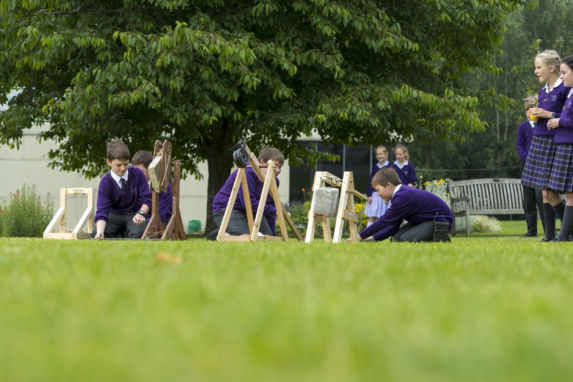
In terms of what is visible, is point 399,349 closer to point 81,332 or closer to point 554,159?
point 81,332

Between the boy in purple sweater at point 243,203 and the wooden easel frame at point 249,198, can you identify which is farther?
the boy in purple sweater at point 243,203

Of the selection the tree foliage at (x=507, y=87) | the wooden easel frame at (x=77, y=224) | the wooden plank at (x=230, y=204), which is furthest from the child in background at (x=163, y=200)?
the tree foliage at (x=507, y=87)

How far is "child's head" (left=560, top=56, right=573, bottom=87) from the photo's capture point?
827 cm

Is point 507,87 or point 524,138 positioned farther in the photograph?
point 507,87

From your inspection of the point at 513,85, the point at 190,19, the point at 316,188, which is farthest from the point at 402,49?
the point at 513,85

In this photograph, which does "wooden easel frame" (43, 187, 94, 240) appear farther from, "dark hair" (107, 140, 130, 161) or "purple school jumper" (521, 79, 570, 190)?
"purple school jumper" (521, 79, 570, 190)

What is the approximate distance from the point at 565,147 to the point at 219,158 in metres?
10.0

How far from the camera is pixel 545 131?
8695 mm

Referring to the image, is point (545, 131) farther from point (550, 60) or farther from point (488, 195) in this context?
point (488, 195)

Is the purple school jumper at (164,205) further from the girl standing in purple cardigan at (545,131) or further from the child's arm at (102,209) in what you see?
the girl standing in purple cardigan at (545,131)

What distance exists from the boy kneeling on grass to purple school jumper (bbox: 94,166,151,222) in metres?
3.36

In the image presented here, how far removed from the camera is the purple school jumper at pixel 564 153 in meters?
8.27

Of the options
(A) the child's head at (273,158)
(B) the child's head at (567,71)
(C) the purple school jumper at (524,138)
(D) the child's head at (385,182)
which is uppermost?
(B) the child's head at (567,71)

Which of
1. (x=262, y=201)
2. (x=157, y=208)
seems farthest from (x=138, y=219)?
(x=262, y=201)
